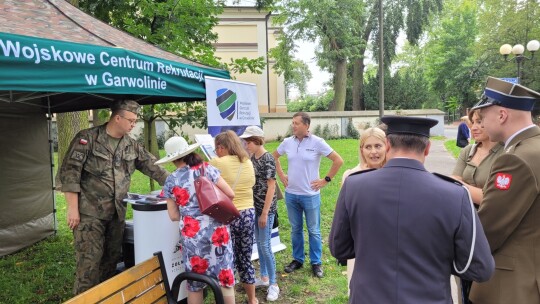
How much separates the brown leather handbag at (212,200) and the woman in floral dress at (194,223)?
10 cm

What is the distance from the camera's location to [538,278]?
6.51 ft

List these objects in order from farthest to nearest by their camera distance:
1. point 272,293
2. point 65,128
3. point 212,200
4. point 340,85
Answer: point 340,85 → point 65,128 → point 272,293 → point 212,200

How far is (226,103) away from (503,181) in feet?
10.3

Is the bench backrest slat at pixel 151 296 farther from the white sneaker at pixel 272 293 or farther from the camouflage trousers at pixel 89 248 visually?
the white sneaker at pixel 272 293

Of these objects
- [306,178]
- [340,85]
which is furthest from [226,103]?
[340,85]

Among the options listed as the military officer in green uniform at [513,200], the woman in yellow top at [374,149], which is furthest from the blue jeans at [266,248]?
the military officer in green uniform at [513,200]

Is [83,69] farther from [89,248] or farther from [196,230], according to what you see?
[89,248]

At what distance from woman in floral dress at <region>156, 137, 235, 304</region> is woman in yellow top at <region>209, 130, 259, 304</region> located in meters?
0.44

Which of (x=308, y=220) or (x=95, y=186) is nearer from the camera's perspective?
(x=95, y=186)

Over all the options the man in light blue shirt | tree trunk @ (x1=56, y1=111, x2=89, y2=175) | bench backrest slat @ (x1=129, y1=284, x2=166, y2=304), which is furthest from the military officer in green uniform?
tree trunk @ (x1=56, y1=111, x2=89, y2=175)

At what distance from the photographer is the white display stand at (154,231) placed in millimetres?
3445

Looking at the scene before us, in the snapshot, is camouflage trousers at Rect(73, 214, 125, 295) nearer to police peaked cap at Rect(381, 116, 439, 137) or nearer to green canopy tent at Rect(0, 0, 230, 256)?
green canopy tent at Rect(0, 0, 230, 256)

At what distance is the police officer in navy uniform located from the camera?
163 cm

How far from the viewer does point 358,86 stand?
1167 inches
